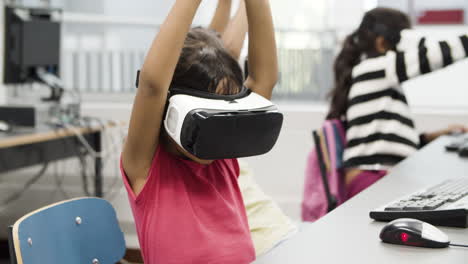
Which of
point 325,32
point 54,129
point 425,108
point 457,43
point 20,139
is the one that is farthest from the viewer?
point 325,32

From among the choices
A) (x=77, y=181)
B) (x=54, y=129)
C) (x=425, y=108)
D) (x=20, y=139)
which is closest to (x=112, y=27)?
(x=77, y=181)

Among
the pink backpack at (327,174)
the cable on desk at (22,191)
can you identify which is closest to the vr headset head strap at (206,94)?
the pink backpack at (327,174)

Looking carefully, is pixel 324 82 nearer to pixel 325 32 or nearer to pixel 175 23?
pixel 325 32

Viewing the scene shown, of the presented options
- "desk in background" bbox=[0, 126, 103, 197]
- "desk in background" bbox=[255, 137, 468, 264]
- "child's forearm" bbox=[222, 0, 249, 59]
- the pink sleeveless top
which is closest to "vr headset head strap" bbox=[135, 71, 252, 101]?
the pink sleeveless top

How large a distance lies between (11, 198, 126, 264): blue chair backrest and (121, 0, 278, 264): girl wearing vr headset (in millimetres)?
118

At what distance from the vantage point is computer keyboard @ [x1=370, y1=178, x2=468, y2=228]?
3.13 ft

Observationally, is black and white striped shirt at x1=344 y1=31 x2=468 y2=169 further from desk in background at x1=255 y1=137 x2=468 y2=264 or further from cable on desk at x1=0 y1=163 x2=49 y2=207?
cable on desk at x1=0 y1=163 x2=49 y2=207

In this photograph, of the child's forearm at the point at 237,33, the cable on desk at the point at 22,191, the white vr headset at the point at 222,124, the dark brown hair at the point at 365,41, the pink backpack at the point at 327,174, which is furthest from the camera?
the cable on desk at the point at 22,191

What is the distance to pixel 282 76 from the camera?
12.1 ft

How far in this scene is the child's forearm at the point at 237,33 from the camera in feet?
4.50

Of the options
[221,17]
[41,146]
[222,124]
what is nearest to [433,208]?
[222,124]

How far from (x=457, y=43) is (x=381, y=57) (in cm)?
28

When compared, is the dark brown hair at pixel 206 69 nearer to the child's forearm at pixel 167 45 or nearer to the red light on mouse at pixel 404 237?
the child's forearm at pixel 167 45

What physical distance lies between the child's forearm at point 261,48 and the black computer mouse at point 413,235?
449 millimetres
